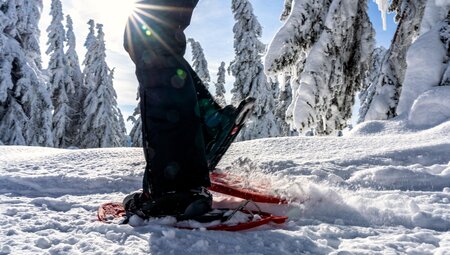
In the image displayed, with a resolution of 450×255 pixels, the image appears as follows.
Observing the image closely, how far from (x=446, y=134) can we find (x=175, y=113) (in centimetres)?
296

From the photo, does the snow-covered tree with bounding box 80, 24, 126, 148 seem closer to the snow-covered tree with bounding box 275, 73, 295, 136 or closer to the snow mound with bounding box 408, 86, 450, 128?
the snow-covered tree with bounding box 275, 73, 295, 136

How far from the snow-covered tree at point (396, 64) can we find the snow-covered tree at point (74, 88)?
27.3 meters

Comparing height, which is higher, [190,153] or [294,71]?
[294,71]

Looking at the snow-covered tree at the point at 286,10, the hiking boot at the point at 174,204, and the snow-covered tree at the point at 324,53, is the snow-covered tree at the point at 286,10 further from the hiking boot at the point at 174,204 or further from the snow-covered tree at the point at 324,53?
the hiking boot at the point at 174,204

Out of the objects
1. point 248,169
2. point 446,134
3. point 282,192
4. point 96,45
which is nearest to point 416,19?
point 446,134

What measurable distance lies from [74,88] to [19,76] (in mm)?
15472

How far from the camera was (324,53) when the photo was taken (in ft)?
31.1

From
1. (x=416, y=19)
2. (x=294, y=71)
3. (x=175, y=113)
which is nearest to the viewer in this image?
(x=175, y=113)

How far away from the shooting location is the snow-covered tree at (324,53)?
9328 mm

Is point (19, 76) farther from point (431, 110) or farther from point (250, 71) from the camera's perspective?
point (431, 110)

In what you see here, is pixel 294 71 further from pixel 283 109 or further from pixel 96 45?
pixel 96 45

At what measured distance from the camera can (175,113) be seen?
183 centimetres

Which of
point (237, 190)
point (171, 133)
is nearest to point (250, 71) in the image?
point (237, 190)

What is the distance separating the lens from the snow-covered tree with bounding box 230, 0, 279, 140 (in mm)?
23797
